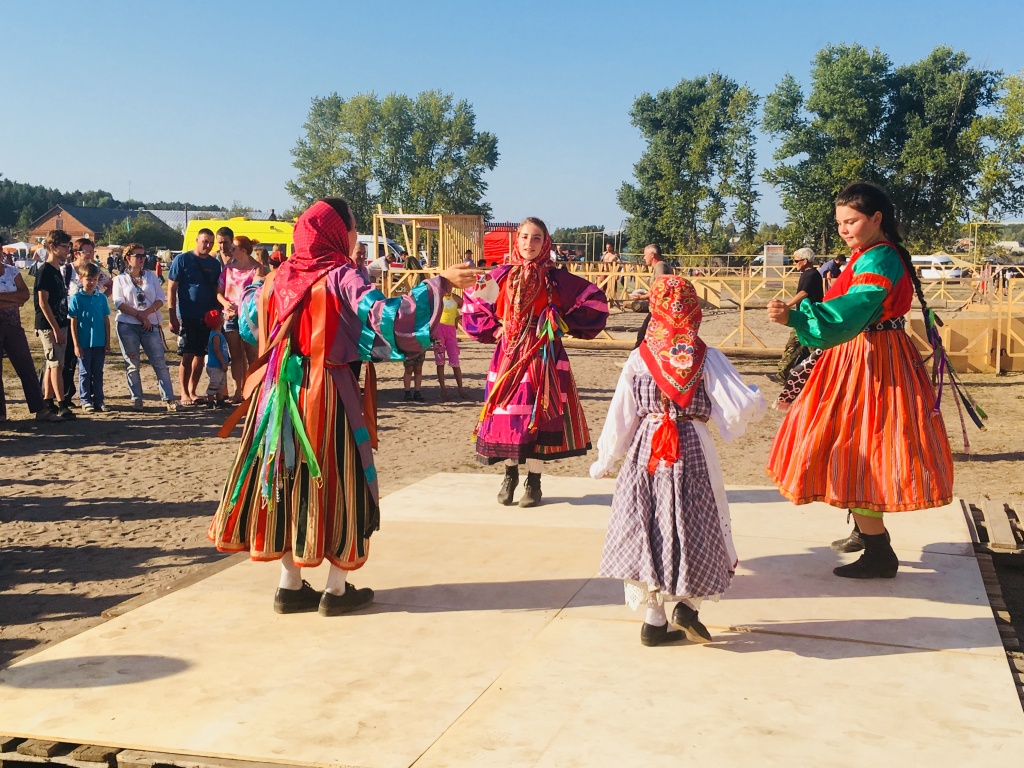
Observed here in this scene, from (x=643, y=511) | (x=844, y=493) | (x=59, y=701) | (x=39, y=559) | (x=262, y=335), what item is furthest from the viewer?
(x=39, y=559)

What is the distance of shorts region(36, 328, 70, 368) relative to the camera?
33.7 feet

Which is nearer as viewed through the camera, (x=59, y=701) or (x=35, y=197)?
(x=59, y=701)

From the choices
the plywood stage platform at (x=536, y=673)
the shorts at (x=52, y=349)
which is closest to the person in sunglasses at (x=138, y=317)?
the shorts at (x=52, y=349)

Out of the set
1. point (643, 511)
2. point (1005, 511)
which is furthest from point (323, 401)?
point (1005, 511)

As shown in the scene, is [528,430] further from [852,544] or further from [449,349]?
[449,349]

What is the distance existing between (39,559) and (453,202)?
7261cm

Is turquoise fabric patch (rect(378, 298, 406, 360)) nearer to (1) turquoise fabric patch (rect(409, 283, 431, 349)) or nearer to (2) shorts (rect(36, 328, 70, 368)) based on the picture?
(1) turquoise fabric patch (rect(409, 283, 431, 349))

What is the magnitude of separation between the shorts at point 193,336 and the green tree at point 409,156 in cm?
6531

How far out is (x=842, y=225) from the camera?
5.01 meters

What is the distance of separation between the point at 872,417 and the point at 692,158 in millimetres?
57092

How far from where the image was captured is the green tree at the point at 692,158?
5934 cm

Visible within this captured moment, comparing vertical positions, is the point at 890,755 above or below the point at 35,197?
below

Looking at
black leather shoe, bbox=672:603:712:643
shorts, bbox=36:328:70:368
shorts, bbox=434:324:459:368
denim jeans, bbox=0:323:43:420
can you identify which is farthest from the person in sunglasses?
black leather shoe, bbox=672:603:712:643

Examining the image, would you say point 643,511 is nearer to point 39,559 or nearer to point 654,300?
point 654,300
